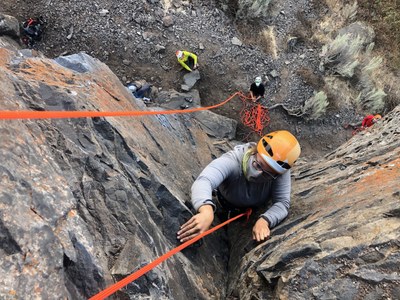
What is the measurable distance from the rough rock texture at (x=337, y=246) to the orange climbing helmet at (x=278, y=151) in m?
0.60

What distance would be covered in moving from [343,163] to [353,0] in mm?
9218

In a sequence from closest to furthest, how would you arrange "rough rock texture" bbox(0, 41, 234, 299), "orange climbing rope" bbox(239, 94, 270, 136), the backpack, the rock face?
"rough rock texture" bbox(0, 41, 234, 299)
the rock face
the backpack
"orange climbing rope" bbox(239, 94, 270, 136)

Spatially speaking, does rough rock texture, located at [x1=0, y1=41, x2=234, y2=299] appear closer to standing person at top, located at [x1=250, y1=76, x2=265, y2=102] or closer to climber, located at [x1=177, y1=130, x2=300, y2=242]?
climber, located at [x1=177, y1=130, x2=300, y2=242]

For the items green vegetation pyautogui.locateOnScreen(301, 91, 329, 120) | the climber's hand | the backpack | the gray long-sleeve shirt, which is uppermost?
the backpack

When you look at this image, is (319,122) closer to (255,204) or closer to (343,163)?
(343,163)

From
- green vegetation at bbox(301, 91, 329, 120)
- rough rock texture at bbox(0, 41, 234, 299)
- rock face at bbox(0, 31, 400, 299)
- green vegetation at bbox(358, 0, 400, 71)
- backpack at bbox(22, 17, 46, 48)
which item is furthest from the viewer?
green vegetation at bbox(358, 0, 400, 71)

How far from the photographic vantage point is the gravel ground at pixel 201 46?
1014 centimetres

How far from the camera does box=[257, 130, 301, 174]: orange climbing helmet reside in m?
3.62

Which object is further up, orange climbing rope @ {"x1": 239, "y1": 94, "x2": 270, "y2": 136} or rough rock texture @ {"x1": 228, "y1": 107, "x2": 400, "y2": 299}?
rough rock texture @ {"x1": 228, "y1": 107, "x2": 400, "y2": 299}

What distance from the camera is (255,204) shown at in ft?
14.4

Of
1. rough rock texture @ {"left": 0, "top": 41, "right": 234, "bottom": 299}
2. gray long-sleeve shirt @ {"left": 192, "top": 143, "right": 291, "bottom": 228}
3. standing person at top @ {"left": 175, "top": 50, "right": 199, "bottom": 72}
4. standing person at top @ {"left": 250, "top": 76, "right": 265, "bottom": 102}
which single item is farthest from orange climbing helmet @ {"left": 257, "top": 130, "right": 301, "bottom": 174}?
standing person at top @ {"left": 175, "top": 50, "right": 199, "bottom": 72}

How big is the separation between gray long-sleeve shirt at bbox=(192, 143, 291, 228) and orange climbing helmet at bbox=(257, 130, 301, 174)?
1.02 feet

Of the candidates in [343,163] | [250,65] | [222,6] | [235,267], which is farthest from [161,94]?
[235,267]

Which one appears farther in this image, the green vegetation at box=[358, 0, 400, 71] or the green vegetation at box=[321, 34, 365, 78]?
the green vegetation at box=[358, 0, 400, 71]
